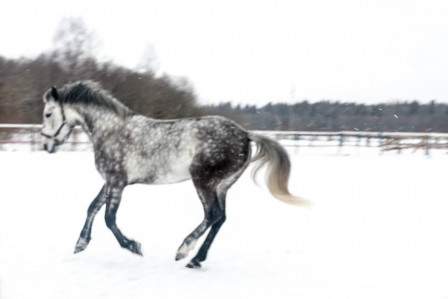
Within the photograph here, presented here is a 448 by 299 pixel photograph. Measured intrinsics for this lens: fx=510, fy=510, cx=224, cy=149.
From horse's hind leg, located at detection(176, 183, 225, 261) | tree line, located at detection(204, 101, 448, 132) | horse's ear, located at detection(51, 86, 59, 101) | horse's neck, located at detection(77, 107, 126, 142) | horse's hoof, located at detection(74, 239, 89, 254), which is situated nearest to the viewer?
horse's hind leg, located at detection(176, 183, 225, 261)

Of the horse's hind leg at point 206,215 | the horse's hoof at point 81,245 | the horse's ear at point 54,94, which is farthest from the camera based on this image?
the horse's ear at point 54,94

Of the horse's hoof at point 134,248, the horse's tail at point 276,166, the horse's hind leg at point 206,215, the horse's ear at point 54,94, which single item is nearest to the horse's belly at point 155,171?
the horse's hind leg at point 206,215

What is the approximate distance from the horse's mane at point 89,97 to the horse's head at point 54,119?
0.07 m

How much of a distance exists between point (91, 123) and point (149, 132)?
670mm

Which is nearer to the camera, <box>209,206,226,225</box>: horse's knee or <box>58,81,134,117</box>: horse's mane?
<box>209,206,226,225</box>: horse's knee

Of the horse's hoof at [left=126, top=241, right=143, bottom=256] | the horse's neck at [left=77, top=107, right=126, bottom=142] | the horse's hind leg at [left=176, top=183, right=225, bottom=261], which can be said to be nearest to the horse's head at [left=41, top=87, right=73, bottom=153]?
the horse's neck at [left=77, top=107, right=126, bottom=142]

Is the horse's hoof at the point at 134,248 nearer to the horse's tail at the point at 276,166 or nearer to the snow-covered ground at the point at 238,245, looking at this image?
the snow-covered ground at the point at 238,245

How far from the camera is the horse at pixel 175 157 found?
15.2 feet

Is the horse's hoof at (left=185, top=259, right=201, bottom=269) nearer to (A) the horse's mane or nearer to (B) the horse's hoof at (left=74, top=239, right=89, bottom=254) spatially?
(B) the horse's hoof at (left=74, top=239, right=89, bottom=254)

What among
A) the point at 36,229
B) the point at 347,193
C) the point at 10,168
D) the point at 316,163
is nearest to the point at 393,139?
the point at 316,163

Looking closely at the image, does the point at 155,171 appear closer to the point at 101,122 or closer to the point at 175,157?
the point at 175,157

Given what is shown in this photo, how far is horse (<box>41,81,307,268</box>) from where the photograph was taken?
4.64 m

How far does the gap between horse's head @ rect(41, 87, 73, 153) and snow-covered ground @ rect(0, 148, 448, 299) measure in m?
1.12

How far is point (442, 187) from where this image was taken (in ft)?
35.1
